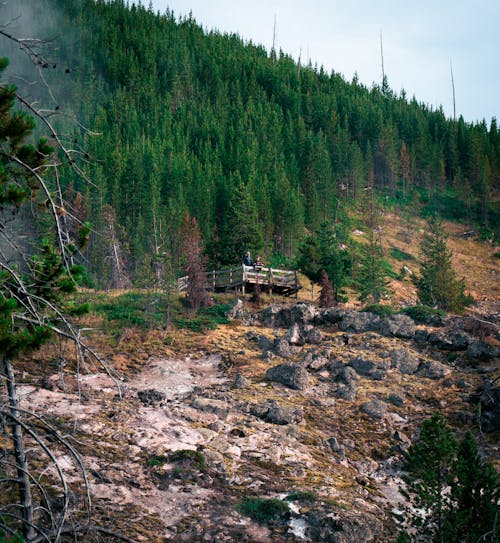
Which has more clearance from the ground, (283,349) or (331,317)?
(331,317)

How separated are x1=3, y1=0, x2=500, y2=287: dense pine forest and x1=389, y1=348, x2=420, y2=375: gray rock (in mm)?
13380

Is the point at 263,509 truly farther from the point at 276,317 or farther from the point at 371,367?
the point at 276,317

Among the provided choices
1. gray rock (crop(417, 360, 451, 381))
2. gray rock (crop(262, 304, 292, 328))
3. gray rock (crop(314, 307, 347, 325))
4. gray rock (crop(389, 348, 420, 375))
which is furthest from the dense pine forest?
gray rock (crop(417, 360, 451, 381))

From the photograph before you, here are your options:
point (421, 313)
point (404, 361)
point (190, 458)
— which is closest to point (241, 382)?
point (190, 458)

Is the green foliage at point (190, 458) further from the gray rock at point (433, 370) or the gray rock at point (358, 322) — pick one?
the gray rock at point (358, 322)

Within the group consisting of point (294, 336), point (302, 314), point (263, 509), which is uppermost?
point (302, 314)

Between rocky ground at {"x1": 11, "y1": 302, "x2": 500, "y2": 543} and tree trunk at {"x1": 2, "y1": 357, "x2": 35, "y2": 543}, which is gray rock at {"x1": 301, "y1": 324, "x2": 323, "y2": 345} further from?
tree trunk at {"x1": 2, "y1": 357, "x2": 35, "y2": 543}

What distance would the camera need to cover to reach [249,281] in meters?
34.2

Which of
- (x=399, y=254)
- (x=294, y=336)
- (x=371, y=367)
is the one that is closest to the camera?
(x=371, y=367)

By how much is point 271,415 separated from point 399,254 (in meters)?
53.6

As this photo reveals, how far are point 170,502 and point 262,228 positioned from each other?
1911 inches

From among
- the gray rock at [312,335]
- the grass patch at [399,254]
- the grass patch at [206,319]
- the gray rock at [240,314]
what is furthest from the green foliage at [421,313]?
the grass patch at [399,254]

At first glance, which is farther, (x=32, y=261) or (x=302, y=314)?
(x=302, y=314)

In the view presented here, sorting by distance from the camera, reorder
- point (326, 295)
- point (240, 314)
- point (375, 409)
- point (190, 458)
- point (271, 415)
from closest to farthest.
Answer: point (190, 458) < point (271, 415) < point (375, 409) < point (240, 314) < point (326, 295)
